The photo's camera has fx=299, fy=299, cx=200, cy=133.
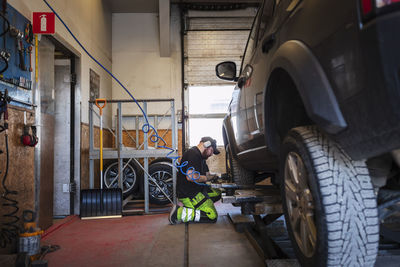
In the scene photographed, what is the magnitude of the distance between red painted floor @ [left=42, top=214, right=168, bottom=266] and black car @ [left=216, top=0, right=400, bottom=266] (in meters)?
1.62

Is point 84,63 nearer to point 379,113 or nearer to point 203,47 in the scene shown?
point 203,47

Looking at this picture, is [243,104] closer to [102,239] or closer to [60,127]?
[102,239]

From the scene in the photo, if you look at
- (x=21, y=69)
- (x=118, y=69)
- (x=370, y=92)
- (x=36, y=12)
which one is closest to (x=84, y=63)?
(x=36, y=12)

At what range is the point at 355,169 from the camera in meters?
1.12

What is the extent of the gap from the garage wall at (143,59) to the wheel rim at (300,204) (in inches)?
254

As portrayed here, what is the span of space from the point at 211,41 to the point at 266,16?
20.2 ft

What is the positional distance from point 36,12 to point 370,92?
3688mm

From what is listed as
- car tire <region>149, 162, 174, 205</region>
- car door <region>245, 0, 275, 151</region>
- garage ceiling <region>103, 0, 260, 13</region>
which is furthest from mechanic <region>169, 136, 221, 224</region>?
garage ceiling <region>103, 0, 260, 13</region>

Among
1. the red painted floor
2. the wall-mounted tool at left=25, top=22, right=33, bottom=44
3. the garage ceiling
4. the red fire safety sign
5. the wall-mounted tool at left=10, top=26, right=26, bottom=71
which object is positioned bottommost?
the red painted floor

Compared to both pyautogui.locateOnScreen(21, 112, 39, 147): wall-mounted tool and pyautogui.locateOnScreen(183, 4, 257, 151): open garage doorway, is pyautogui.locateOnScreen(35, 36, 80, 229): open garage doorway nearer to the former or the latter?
pyautogui.locateOnScreen(21, 112, 39, 147): wall-mounted tool

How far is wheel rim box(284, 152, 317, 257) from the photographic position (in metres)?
1.24

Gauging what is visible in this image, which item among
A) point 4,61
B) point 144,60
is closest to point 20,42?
point 4,61

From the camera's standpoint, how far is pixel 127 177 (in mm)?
5590

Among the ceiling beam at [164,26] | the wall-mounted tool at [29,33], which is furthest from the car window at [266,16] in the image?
the ceiling beam at [164,26]
